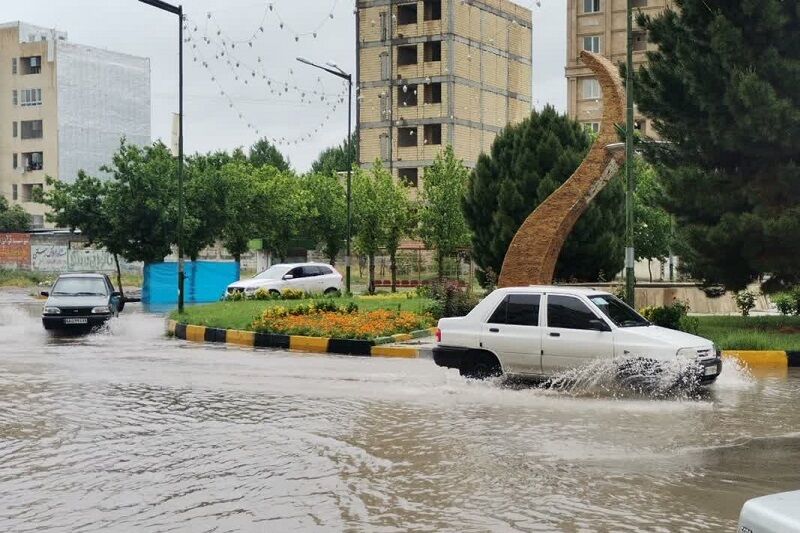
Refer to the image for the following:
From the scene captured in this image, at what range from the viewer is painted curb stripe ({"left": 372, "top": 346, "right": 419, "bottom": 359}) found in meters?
18.5

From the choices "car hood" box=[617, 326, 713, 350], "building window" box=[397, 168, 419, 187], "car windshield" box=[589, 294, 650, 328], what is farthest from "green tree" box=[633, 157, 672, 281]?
"car hood" box=[617, 326, 713, 350]

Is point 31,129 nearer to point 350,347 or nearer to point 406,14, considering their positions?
point 406,14

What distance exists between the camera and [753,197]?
68.0ft

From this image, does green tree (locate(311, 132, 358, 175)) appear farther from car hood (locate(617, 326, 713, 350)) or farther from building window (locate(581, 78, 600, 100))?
car hood (locate(617, 326, 713, 350))

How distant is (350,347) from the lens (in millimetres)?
19375

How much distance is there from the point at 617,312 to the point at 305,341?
8.78 meters

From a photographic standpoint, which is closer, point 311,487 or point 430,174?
point 311,487

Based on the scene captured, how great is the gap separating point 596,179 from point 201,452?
1522cm

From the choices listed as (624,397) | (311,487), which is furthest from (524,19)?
(311,487)

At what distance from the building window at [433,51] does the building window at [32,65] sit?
3391cm

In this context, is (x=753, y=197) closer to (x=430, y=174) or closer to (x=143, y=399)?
(x=143, y=399)

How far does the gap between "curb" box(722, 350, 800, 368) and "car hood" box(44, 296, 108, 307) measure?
1549cm

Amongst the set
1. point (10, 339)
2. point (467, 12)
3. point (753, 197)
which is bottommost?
point (10, 339)

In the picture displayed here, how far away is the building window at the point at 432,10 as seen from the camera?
2745 inches
